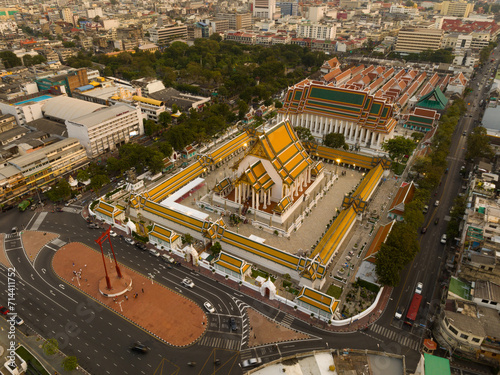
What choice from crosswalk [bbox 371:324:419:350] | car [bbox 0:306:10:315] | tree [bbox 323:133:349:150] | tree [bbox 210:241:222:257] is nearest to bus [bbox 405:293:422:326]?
crosswalk [bbox 371:324:419:350]

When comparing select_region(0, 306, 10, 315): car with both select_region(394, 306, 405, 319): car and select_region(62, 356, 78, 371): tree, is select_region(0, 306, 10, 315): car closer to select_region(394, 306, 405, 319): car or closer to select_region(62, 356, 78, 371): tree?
select_region(62, 356, 78, 371): tree

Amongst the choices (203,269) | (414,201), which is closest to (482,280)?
(414,201)

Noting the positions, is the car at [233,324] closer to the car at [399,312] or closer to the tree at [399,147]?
the car at [399,312]

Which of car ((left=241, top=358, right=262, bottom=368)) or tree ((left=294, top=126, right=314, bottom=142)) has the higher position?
tree ((left=294, top=126, right=314, bottom=142))

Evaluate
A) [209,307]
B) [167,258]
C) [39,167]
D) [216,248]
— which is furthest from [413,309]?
[39,167]

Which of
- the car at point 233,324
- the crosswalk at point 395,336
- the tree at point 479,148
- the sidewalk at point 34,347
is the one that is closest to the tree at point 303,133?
the tree at point 479,148

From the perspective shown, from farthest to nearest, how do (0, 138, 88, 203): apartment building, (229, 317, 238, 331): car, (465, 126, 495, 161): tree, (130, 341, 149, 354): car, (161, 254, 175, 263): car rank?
(465, 126, 495, 161): tree < (0, 138, 88, 203): apartment building < (161, 254, 175, 263): car < (229, 317, 238, 331): car < (130, 341, 149, 354): car
